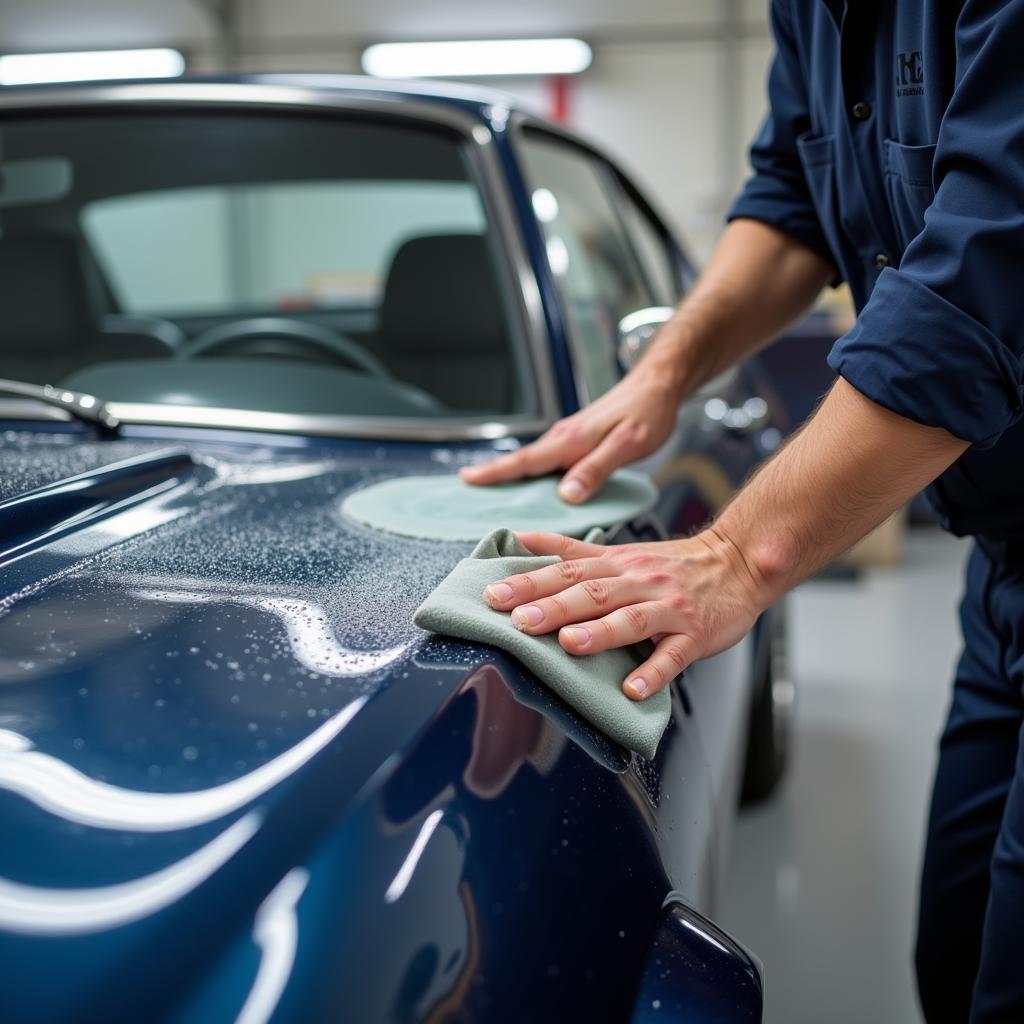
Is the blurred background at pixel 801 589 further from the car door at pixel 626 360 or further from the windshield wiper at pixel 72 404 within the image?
the windshield wiper at pixel 72 404

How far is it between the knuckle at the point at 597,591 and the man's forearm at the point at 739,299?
56 centimetres

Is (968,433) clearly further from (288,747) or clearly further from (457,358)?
(457,358)

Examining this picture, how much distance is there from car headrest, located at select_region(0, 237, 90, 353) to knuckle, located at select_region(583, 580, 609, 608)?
1.30m

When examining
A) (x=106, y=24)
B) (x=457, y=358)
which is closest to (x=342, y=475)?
(x=457, y=358)

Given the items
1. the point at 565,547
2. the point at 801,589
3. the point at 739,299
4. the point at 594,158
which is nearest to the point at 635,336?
the point at 739,299

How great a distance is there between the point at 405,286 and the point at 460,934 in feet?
4.28

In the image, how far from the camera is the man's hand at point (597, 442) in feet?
4.12

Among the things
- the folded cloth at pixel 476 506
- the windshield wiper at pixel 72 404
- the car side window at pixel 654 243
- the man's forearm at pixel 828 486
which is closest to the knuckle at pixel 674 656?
the man's forearm at pixel 828 486

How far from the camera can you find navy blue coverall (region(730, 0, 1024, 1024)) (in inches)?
33.1

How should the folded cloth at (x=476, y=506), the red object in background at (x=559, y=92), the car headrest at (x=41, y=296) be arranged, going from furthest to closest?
1. the red object in background at (x=559, y=92)
2. the car headrest at (x=41, y=296)
3. the folded cloth at (x=476, y=506)

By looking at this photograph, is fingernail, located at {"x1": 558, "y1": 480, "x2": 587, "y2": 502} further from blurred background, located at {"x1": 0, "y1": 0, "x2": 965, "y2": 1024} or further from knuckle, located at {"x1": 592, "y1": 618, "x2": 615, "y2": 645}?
blurred background, located at {"x1": 0, "y1": 0, "x2": 965, "y2": 1024}

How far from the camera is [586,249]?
88.0 inches

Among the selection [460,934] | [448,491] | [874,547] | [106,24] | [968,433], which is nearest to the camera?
[460,934]

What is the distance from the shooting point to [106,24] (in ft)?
28.6
